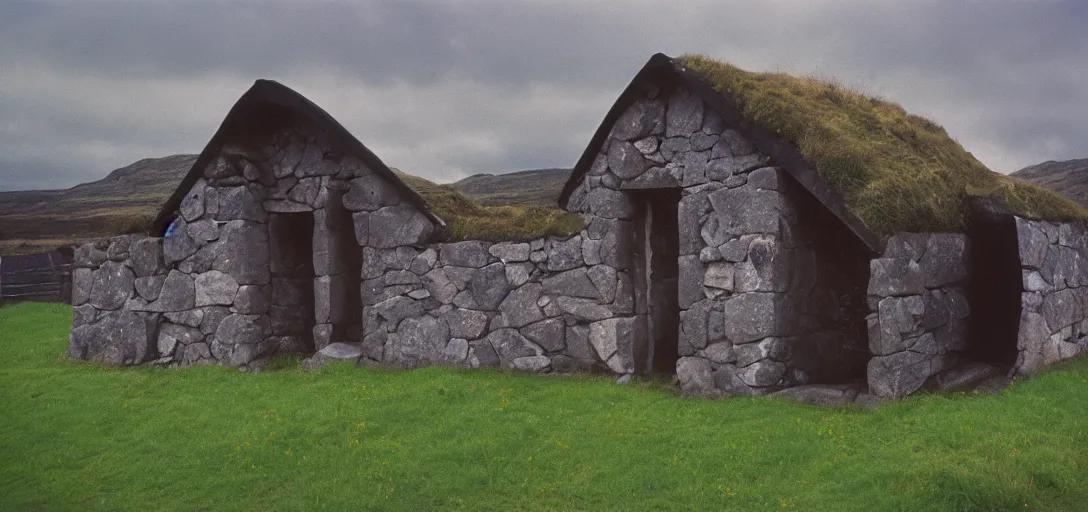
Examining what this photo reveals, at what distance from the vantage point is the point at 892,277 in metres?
8.29

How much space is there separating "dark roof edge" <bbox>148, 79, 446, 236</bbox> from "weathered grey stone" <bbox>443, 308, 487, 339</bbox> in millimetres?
1311

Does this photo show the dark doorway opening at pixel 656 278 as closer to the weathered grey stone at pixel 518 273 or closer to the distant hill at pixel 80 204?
the weathered grey stone at pixel 518 273

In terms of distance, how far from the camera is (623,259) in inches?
398

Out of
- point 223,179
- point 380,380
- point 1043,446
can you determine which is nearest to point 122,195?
point 223,179

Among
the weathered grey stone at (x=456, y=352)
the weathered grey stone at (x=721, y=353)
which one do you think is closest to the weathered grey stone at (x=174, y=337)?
the weathered grey stone at (x=456, y=352)

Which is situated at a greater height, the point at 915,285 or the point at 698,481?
the point at 915,285

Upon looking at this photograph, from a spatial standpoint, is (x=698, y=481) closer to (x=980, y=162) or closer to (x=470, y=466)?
(x=470, y=466)

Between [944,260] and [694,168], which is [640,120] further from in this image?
[944,260]

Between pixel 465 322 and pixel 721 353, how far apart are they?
3.56 meters

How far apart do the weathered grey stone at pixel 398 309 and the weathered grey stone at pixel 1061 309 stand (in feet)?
25.7

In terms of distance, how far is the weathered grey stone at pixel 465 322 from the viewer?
10766mm

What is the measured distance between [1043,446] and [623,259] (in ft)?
16.4

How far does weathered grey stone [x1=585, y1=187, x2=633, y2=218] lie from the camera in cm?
1005

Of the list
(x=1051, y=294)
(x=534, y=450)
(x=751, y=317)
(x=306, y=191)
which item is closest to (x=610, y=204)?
(x=751, y=317)
